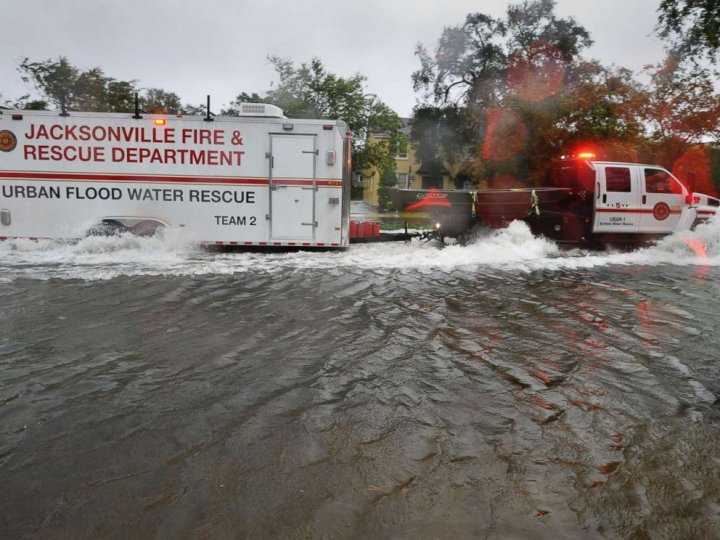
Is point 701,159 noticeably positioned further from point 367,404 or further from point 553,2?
point 367,404

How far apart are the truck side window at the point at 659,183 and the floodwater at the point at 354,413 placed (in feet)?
16.6

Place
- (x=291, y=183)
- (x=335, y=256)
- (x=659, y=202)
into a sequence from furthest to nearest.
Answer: (x=659, y=202) < (x=335, y=256) < (x=291, y=183)

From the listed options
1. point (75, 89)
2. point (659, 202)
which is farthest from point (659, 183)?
point (75, 89)

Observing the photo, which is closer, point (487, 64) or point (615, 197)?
point (615, 197)

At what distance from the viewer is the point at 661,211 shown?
11867mm

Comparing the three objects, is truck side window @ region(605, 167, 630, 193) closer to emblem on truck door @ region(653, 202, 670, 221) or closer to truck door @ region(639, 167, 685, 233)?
truck door @ region(639, 167, 685, 233)

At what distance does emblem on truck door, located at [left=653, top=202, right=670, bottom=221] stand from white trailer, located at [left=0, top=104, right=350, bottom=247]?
687 cm

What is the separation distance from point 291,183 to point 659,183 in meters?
8.02

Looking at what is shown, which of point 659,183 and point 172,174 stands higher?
point 659,183

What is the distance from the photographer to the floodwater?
2727 mm

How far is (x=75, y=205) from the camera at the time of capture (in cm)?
1045

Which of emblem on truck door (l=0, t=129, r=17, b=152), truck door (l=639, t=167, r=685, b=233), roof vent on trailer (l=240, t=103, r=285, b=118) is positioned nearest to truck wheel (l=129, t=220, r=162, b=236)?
emblem on truck door (l=0, t=129, r=17, b=152)

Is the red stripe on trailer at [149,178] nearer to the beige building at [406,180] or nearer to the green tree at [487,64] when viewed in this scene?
the green tree at [487,64]

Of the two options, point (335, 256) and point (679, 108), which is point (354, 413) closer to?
point (335, 256)
